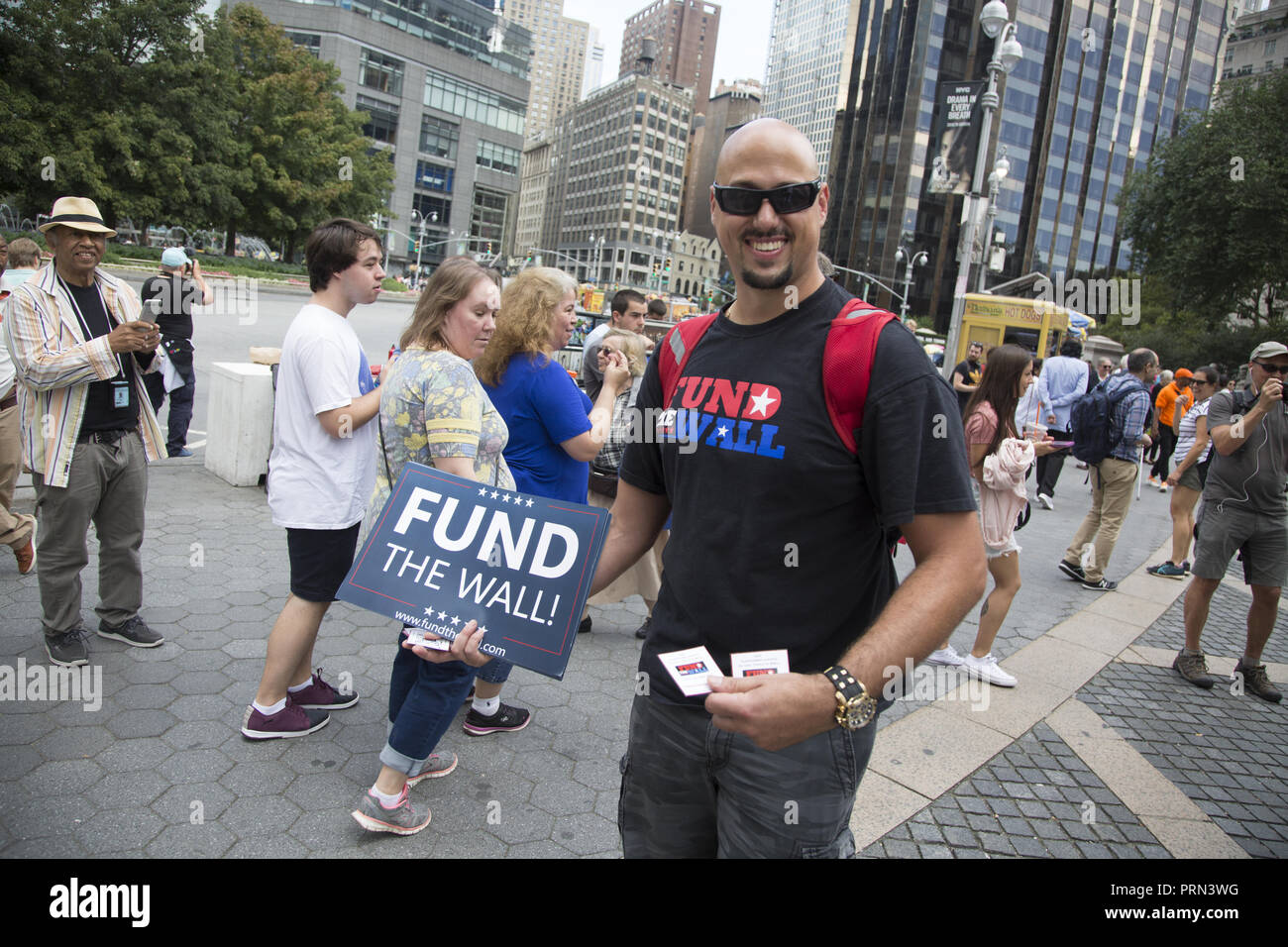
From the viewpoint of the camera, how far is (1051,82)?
86.6m


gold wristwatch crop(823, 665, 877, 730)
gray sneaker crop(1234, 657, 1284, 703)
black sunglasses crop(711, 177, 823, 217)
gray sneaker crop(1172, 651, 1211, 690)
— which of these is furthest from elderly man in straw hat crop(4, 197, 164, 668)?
gray sneaker crop(1234, 657, 1284, 703)

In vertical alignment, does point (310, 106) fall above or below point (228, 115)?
above

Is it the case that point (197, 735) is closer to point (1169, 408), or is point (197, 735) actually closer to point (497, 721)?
point (497, 721)

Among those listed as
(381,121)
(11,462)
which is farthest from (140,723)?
(381,121)

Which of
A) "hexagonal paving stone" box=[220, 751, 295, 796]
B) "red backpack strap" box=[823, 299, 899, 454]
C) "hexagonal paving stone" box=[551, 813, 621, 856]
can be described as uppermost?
"red backpack strap" box=[823, 299, 899, 454]

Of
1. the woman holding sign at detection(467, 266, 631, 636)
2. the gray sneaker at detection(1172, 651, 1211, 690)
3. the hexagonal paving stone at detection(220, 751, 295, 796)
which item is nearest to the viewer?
the hexagonal paving stone at detection(220, 751, 295, 796)

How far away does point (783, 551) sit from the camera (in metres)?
1.53

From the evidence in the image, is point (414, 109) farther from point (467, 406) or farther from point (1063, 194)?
point (467, 406)

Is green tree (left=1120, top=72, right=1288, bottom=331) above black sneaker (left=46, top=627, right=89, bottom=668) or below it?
above

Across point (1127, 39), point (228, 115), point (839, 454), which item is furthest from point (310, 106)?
point (1127, 39)

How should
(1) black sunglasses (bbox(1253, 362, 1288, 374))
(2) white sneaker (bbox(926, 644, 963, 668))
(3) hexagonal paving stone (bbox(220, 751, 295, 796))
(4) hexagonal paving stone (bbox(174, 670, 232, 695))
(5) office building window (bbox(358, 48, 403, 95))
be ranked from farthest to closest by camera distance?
1. (5) office building window (bbox(358, 48, 403, 95))
2. (2) white sneaker (bbox(926, 644, 963, 668))
3. (1) black sunglasses (bbox(1253, 362, 1288, 374))
4. (4) hexagonal paving stone (bbox(174, 670, 232, 695))
5. (3) hexagonal paving stone (bbox(220, 751, 295, 796))

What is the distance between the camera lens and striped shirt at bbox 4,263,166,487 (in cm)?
359

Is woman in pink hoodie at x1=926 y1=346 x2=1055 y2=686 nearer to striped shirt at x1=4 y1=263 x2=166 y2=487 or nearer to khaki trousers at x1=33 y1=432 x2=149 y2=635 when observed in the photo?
khaki trousers at x1=33 y1=432 x2=149 y2=635

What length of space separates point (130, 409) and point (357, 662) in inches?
69.8
